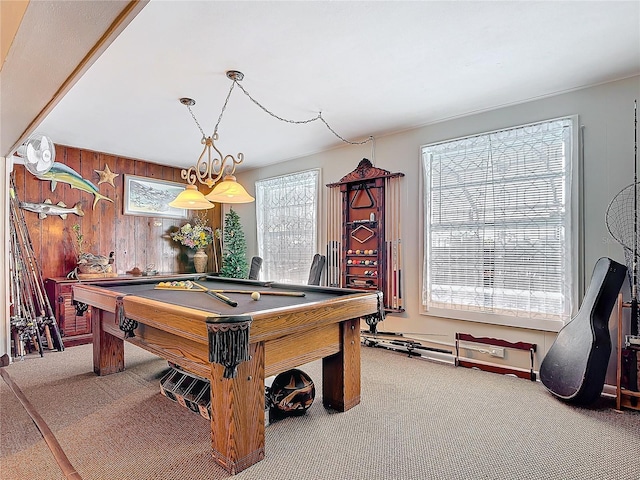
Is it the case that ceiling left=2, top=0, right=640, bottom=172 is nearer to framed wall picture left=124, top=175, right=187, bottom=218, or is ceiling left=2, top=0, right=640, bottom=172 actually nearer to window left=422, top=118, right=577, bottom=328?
window left=422, top=118, right=577, bottom=328

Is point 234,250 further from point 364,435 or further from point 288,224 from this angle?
point 364,435

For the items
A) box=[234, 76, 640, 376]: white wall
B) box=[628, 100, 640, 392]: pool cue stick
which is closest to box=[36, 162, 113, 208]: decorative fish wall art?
box=[234, 76, 640, 376]: white wall

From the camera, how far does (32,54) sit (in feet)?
6.07

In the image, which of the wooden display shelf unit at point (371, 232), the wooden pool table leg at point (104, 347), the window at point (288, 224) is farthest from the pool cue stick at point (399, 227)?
the wooden pool table leg at point (104, 347)

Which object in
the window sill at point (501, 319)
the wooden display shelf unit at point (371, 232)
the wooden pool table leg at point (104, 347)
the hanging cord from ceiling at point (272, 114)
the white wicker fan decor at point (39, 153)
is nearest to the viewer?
the hanging cord from ceiling at point (272, 114)

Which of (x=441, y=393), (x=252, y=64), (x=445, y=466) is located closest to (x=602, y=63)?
(x=252, y=64)

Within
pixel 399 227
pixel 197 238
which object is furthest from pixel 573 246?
pixel 197 238

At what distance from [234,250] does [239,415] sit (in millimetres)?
3882

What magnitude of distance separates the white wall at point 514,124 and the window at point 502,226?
0.36 feet

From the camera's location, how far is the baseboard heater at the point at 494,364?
317cm

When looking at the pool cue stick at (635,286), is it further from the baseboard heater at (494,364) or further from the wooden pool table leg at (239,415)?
the wooden pool table leg at (239,415)

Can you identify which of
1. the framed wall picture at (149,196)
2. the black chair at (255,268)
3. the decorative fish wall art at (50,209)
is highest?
the framed wall picture at (149,196)

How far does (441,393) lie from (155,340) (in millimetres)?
2153

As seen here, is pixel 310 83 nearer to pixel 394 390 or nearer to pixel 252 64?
pixel 252 64
